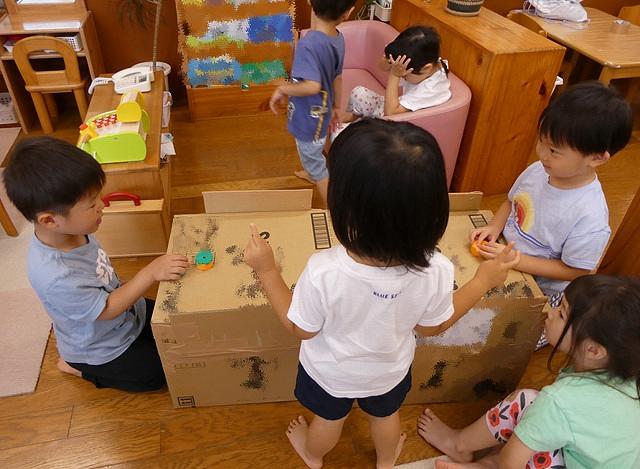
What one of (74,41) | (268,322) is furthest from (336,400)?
(74,41)

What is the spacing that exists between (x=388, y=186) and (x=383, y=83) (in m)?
2.06

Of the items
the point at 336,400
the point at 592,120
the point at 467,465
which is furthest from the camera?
the point at 467,465

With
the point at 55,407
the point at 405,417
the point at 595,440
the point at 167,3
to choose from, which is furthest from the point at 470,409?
the point at 167,3

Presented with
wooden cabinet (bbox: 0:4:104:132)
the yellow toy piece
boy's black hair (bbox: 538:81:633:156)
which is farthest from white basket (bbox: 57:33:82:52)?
boy's black hair (bbox: 538:81:633:156)

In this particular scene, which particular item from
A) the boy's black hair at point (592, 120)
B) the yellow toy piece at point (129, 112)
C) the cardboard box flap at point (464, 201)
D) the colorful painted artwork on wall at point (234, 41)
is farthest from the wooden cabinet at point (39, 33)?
the boy's black hair at point (592, 120)

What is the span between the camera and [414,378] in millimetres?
1350

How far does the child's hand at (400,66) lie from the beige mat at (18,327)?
1.61m

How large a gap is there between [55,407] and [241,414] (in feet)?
1.74

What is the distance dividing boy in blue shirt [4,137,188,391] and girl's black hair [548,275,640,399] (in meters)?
0.90

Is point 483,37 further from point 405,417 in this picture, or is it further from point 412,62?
point 405,417

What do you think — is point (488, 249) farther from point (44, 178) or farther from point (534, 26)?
point (534, 26)

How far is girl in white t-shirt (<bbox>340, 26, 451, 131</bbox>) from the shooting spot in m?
1.96

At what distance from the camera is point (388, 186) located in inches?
24.9

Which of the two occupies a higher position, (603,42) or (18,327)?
(603,42)
